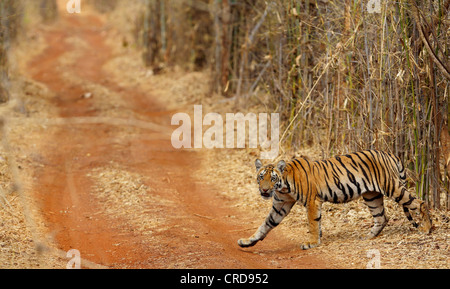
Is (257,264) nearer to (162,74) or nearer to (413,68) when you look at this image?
(413,68)

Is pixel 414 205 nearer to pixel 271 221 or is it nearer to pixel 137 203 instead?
pixel 271 221

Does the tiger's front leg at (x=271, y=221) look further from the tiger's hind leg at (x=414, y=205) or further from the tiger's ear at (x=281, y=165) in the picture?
the tiger's hind leg at (x=414, y=205)

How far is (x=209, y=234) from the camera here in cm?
817

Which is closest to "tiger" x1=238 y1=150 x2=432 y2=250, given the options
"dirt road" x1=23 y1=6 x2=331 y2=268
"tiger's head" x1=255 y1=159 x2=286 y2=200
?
"tiger's head" x1=255 y1=159 x2=286 y2=200

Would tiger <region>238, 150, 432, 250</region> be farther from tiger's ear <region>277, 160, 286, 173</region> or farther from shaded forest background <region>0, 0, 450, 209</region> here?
shaded forest background <region>0, 0, 450, 209</region>

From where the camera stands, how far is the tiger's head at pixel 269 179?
6.94m

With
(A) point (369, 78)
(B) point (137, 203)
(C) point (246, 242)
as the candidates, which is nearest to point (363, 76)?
(A) point (369, 78)

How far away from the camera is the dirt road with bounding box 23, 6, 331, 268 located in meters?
7.18

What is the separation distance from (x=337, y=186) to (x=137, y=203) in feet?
12.0

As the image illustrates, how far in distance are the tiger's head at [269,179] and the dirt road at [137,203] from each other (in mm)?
775

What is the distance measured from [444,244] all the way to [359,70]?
3287 millimetres

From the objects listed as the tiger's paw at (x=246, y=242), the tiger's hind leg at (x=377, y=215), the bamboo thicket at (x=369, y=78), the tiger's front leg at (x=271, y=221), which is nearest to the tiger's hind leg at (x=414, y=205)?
the tiger's hind leg at (x=377, y=215)

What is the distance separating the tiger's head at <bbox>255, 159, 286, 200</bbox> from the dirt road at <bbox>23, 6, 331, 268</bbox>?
30.5 inches

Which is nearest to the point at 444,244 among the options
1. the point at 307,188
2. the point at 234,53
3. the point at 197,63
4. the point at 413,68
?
the point at 307,188
